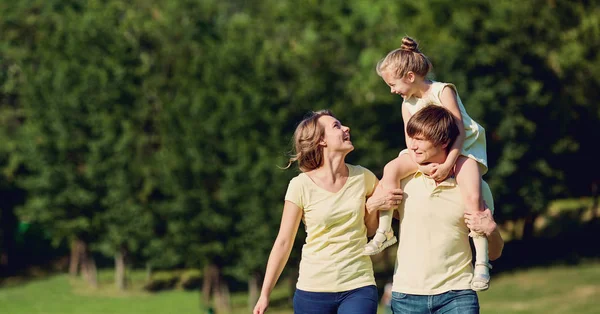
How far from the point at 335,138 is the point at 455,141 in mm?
722

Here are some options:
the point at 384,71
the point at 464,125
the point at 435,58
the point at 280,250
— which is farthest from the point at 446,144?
the point at 435,58

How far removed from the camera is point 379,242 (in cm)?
573

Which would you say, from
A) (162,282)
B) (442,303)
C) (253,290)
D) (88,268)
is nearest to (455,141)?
(442,303)

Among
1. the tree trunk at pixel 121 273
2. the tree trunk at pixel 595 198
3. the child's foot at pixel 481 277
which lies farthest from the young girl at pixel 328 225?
the tree trunk at pixel 595 198

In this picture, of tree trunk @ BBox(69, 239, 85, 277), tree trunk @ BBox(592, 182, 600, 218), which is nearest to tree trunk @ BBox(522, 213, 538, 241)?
tree trunk @ BBox(592, 182, 600, 218)

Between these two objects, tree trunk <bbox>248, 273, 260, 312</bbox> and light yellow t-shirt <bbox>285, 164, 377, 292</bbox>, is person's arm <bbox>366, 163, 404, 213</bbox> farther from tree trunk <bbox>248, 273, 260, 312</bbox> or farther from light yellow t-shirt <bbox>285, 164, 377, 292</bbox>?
tree trunk <bbox>248, 273, 260, 312</bbox>

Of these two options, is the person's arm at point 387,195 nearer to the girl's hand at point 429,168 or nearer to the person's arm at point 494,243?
the girl's hand at point 429,168

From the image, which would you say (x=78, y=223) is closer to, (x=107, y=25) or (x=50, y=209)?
(x=50, y=209)

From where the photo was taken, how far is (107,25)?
4606cm

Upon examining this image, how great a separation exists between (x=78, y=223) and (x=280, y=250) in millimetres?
41565

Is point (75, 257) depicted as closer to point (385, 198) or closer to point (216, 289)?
point (216, 289)

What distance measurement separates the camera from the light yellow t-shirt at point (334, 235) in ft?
19.1

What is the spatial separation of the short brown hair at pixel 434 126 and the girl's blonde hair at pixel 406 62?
0.29 metres

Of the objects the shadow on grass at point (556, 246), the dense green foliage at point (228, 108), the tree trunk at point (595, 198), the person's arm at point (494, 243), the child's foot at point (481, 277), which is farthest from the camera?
the tree trunk at point (595, 198)
